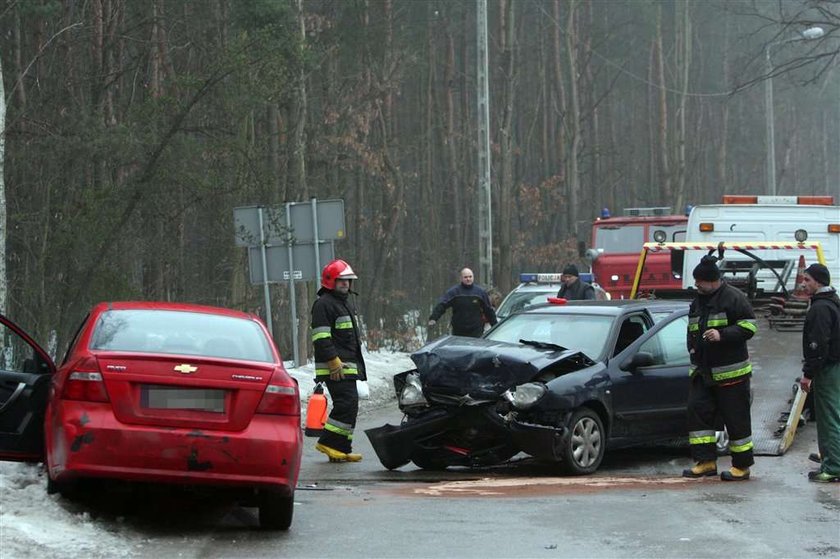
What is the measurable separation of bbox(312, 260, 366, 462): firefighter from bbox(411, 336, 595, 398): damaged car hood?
0.99 m

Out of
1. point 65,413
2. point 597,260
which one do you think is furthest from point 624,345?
point 597,260

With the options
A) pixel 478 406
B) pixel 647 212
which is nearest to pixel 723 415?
pixel 478 406

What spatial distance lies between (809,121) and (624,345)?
86721 mm

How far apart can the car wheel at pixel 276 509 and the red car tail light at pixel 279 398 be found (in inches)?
19.1

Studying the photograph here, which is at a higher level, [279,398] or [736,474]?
[279,398]

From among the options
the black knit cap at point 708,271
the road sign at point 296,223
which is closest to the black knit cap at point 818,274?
the black knit cap at point 708,271

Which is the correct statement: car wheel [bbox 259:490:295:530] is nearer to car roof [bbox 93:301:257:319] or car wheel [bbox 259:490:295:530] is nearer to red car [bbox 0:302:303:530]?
red car [bbox 0:302:303:530]

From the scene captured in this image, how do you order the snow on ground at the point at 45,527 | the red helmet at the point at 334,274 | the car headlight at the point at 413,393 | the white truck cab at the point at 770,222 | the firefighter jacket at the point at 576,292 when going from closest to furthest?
1. the snow on ground at the point at 45,527
2. the car headlight at the point at 413,393
3. the red helmet at the point at 334,274
4. the firefighter jacket at the point at 576,292
5. the white truck cab at the point at 770,222

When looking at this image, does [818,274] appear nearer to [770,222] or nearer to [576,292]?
[576,292]

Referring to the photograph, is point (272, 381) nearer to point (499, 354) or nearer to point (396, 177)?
point (499, 354)

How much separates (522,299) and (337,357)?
9.48 meters

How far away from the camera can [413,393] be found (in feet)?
37.0

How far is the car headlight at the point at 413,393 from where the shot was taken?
11.2 m

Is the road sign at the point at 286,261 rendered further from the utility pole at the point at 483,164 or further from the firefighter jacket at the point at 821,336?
the firefighter jacket at the point at 821,336
